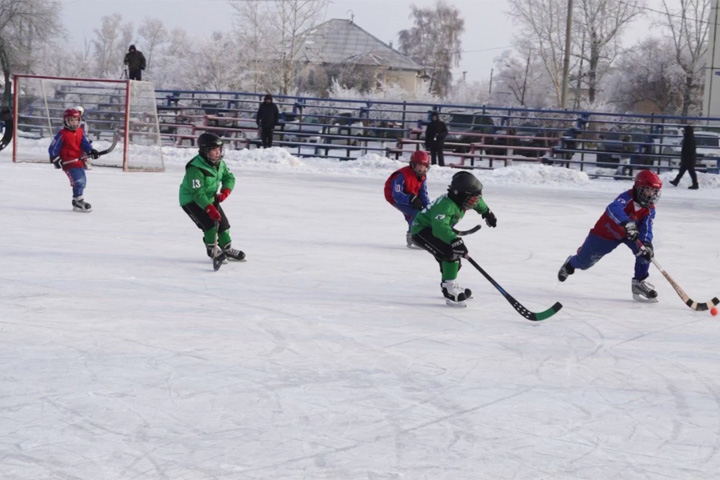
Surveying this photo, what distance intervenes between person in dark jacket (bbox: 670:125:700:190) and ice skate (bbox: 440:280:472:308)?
11381 millimetres

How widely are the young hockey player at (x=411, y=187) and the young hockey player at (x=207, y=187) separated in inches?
68.1

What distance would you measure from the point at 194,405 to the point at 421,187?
4.82m

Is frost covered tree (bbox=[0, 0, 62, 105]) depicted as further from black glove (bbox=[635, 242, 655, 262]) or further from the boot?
black glove (bbox=[635, 242, 655, 262])

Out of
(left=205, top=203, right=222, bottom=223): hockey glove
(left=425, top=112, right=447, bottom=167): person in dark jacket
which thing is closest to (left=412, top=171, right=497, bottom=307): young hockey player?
(left=205, top=203, right=222, bottom=223): hockey glove

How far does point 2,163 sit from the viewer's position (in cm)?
1560

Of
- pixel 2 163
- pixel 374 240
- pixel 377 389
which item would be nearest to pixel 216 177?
pixel 374 240

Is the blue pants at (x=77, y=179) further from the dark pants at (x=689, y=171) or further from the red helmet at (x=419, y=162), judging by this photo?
the dark pants at (x=689, y=171)

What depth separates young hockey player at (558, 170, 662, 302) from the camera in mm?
5848

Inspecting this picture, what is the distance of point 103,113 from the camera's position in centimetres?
1627

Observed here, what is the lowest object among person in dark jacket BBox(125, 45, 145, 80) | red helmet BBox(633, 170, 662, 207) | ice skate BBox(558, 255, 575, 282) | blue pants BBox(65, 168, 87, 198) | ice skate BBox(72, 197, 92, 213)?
ice skate BBox(558, 255, 575, 282)

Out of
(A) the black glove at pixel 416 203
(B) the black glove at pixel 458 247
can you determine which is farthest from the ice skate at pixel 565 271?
(A) the black glove at pixel 416 203

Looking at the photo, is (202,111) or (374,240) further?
(202,111)

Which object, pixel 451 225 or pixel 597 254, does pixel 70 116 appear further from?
pixel 597 254

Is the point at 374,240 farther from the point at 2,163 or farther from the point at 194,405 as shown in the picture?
the point at 2,163
